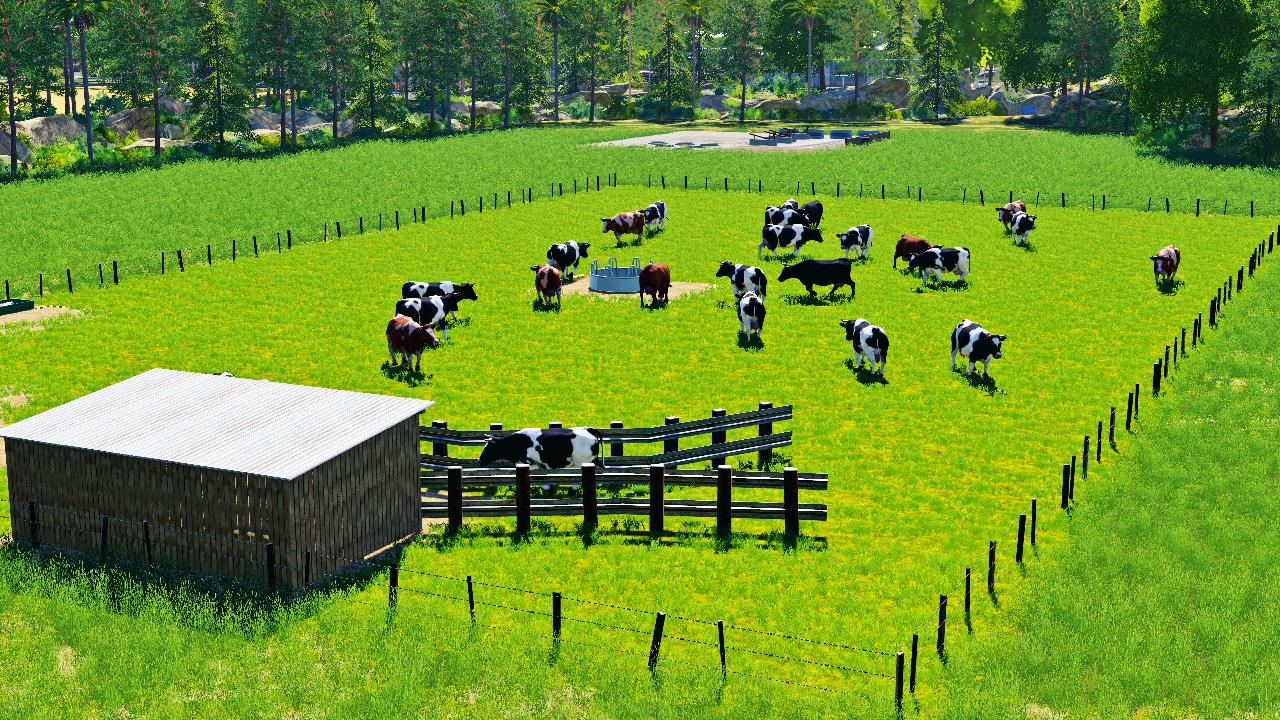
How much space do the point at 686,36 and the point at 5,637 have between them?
17973cm

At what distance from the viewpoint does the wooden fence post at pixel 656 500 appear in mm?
23406

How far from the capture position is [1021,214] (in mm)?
57625

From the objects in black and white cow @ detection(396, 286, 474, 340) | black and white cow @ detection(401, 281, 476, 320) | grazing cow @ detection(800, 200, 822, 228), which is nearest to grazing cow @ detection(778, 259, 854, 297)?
black and white cow @ detection(401, 281, 476, 320)

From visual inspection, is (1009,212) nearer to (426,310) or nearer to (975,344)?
(975,344)

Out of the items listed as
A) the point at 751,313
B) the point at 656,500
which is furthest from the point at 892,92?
the point at 656,500

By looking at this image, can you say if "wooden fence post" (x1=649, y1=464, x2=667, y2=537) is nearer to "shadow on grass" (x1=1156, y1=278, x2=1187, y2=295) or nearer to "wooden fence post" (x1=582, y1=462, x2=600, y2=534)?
"wooden fence post" (x1=582, y1=462, x2=600, y2=534)

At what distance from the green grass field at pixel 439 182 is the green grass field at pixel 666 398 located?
8547 mm

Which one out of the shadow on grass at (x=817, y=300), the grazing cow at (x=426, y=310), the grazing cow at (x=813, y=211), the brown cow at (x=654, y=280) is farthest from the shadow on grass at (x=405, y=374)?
the grazing cow at (x=813, y=211)

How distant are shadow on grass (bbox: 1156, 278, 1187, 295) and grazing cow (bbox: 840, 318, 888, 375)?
1629 centimetres

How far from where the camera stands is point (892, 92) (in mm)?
157375

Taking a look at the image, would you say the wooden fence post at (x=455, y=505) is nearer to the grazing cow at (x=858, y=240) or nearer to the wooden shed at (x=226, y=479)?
the wooden shed at (x=226, y=479)

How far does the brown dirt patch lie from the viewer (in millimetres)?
42344

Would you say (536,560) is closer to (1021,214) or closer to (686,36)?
(1021,214)

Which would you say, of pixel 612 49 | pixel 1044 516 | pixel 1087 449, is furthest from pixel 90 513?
pixel 612 49
